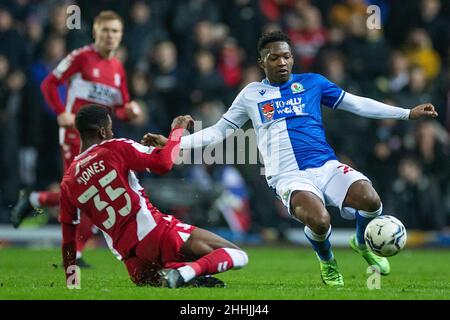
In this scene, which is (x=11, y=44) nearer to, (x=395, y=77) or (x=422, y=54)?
(x=395, y=77)

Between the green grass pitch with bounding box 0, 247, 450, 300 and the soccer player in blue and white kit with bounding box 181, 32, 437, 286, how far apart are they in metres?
0.64

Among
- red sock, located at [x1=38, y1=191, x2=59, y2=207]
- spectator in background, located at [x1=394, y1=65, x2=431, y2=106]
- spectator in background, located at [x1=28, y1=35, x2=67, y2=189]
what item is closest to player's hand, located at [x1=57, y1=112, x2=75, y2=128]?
red sock, located at [x1=38, y1=191, x2=59, y2=207]

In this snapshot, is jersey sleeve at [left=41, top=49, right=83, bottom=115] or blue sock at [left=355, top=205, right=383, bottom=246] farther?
jersey sleeve at [left=41, top=49, right=83, bottom=115]

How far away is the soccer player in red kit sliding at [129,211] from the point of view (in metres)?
7.73

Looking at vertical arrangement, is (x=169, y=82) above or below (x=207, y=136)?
above

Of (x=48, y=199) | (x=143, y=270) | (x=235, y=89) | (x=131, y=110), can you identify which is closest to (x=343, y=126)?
(x=235, y=89)

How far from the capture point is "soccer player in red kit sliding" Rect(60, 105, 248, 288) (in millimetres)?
7730

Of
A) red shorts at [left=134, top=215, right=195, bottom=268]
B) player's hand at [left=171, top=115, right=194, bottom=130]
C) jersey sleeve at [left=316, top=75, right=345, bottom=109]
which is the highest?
jersey sleeve at [left=316, top=75, right=345, bottom=109]

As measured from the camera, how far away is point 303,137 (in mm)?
9047

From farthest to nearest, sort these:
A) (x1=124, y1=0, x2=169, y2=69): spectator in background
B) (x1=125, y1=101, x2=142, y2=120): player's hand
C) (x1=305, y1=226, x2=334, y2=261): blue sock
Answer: (x1=124, y1=0, x2=169, y2=69): spectator in background
(x1=125, y1=101, x2=142, y2=120): player's hand
(x1=305, y1=226, x2=334, y2=261): blue sock

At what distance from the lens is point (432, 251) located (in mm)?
15047

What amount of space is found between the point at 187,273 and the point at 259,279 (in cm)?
221

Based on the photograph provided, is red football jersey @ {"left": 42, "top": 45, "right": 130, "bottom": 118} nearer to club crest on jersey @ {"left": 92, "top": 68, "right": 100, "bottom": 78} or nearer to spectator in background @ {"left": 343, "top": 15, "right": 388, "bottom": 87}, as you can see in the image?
club crest on jersey @ {"left": 92, "top": 68, "right": 100, "bottom": 78}
